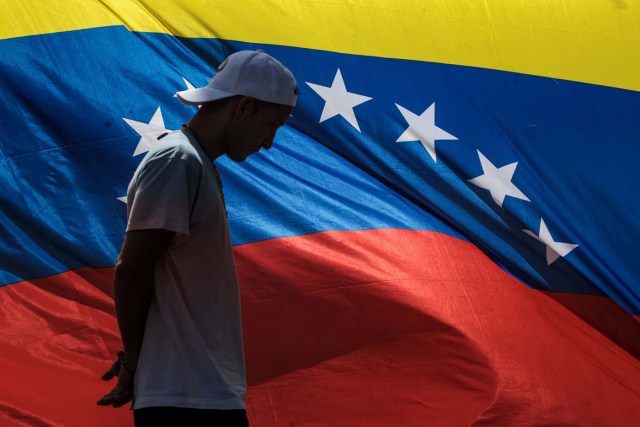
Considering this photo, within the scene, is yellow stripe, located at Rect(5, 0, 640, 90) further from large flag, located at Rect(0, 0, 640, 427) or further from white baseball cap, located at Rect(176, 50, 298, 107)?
white baseball cap, located at Rect(176, 50, 298, 107)

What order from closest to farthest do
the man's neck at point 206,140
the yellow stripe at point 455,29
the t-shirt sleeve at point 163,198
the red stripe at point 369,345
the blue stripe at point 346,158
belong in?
the t-shirt sleeve at point 163,198 → the man's neck at point 206,140 → the red stripe at point 369,345 → the blue stripe at point 346,158 → the yellow stripe at point 455,29

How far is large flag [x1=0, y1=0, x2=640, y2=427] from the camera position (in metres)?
3.14

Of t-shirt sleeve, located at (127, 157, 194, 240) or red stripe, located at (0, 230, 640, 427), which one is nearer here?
t-shirt sleeve, located at (127, 157, 194, 240)

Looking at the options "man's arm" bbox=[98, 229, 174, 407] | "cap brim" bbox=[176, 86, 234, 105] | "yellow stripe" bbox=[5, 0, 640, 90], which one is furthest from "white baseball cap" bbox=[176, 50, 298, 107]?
"yellow stripe" bbox=[5, 0, 640, 90]

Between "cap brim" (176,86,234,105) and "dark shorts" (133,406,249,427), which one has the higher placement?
"cap brim" (176,86,234,105)

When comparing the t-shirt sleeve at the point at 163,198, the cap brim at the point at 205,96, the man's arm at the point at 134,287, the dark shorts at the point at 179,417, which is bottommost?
the dark shorts at the point at 179,417

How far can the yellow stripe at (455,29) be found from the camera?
361 centimetres

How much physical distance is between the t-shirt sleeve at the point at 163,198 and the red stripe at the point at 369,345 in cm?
134

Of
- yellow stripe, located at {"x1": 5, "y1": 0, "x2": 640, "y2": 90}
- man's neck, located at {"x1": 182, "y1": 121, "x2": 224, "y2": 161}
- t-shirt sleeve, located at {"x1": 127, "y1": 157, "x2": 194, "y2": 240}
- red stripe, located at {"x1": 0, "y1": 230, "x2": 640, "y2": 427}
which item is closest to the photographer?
t-shirt sleeve, located at {"x1": 127, "y1": 157, "x2": 194, "y2": 240}

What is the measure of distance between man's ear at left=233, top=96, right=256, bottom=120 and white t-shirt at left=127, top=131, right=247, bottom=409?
12cm

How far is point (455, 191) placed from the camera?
352 cm

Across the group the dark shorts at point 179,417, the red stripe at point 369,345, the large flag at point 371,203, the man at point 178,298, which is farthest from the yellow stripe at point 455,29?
the dark shorts at point 179,417

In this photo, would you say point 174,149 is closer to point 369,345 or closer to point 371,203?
point 369,345

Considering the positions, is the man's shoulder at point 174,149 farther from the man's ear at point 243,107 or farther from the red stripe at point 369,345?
the red stripe at point 369,345
